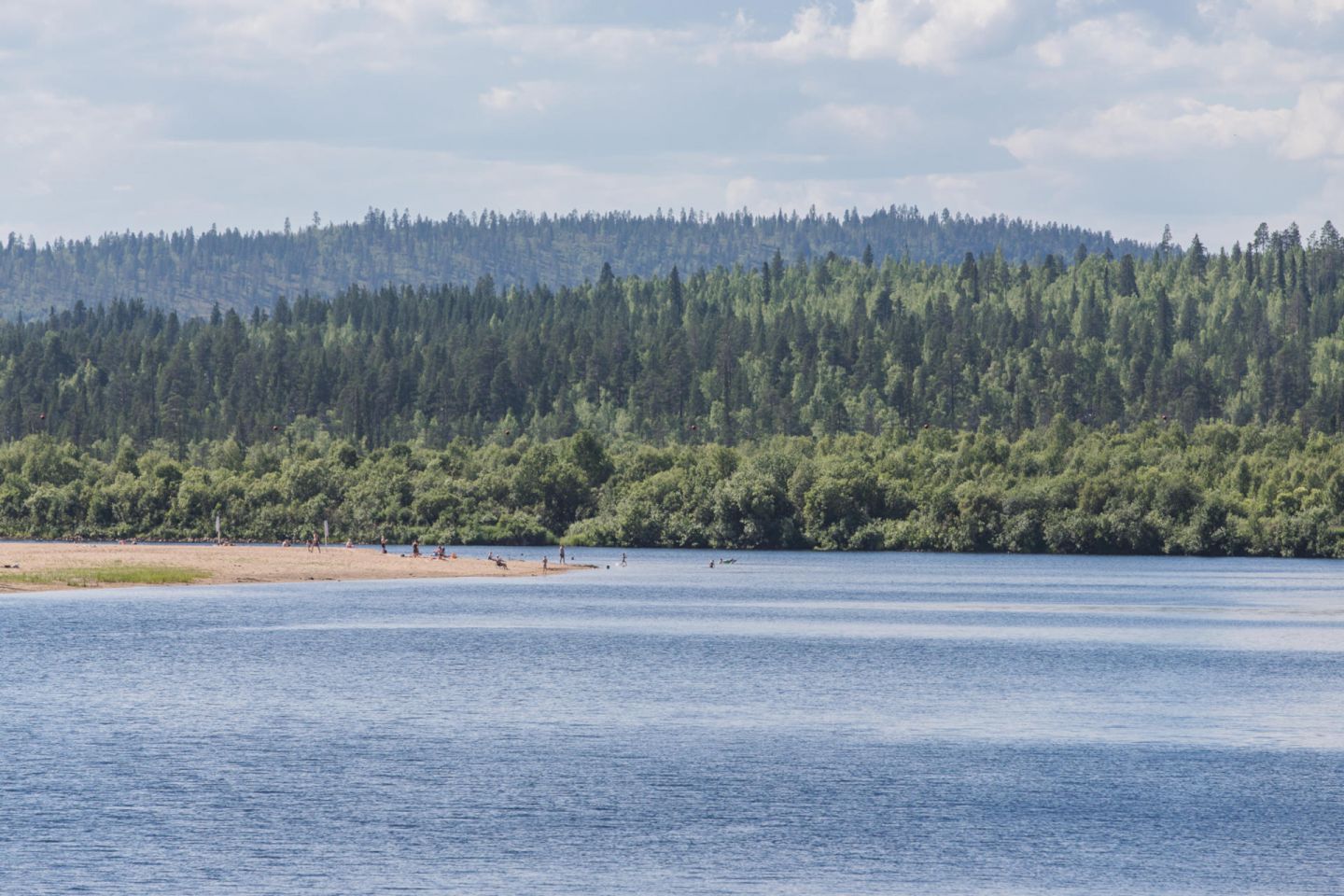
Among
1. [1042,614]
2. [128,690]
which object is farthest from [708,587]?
[128,690]

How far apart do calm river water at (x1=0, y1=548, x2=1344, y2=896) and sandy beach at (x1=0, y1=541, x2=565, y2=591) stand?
23952 mm

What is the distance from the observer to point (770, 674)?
79562 mm

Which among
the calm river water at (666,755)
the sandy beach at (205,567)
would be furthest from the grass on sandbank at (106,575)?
the calm river water at (666,755)

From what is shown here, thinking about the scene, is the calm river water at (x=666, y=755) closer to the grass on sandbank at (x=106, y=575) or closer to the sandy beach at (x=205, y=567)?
the grass on sandbank at (x=106, y=575)

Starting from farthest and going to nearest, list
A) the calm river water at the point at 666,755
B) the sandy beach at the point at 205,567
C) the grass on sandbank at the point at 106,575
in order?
the sandy beach at the point at 205,567 < the grass on sandbank at the point at 106,575 < the calm river water at the point at 666,755

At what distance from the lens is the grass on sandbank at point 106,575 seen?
422 feet

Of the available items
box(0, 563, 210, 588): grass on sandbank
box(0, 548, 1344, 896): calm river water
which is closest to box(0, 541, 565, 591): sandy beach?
box(0, 563, 210, 588): grass on sandbank

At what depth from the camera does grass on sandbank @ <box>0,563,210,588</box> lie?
12862 centimetres

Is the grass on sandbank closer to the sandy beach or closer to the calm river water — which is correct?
the sandy beach

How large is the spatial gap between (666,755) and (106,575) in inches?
3540

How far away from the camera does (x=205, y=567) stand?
147 m

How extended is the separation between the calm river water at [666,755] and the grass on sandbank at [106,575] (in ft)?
66.4

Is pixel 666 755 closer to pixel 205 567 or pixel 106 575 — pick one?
pixel 106 575

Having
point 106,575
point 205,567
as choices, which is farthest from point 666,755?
point 205,567
